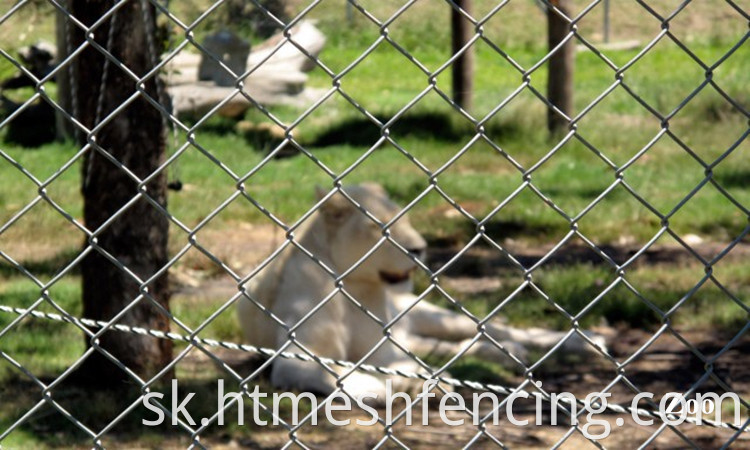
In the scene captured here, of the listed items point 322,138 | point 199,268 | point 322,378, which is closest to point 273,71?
point 322,138

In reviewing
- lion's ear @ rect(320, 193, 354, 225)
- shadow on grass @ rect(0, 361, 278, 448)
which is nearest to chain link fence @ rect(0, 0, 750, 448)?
shadow on grass @ rect(0, 361, 278, 448)

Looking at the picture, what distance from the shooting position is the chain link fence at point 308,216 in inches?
93.4

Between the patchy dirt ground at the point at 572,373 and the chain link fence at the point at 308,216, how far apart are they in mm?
19

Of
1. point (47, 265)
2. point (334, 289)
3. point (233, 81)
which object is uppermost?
point (233, 81)

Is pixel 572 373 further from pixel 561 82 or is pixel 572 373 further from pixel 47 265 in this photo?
pixel 561 82

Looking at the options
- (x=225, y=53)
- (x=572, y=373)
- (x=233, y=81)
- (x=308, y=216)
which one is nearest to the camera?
(x=308, y=216)

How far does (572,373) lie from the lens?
507cm

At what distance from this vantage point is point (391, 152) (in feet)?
33.5

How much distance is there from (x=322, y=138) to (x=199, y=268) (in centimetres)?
412

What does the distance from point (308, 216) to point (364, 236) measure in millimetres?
2413

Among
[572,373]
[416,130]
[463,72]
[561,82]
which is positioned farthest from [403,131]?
[572,373]

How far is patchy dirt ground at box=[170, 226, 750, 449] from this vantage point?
13.3ft

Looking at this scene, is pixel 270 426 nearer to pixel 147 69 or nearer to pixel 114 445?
pixel 114 445

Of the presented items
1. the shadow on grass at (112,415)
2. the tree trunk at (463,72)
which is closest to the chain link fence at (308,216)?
the shadow on grass at (112,415)
